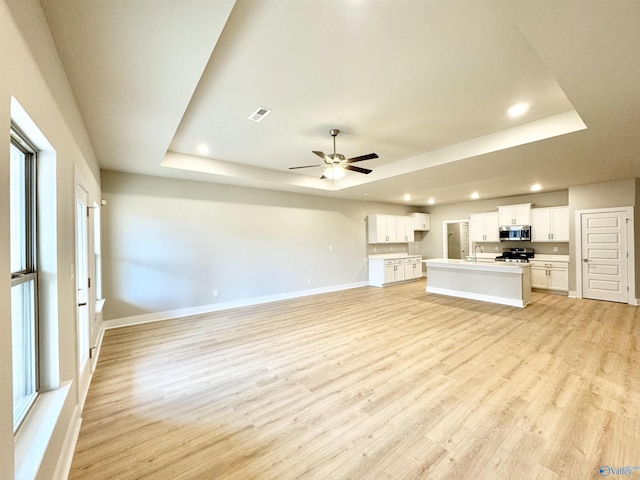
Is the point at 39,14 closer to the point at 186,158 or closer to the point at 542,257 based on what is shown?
the point at 186,158

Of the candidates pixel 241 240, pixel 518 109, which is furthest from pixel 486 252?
pixel 241 240

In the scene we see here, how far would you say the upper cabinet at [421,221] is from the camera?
9.29 meters

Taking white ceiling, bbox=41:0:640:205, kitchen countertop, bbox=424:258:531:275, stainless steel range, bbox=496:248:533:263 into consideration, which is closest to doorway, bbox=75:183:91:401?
white ceiling, bbox=41:0:640:205

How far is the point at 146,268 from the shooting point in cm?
468

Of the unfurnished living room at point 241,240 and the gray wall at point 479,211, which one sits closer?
the unfurnished living room at point 241,240

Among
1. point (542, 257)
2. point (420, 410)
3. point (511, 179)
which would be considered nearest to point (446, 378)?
point (420, 410)

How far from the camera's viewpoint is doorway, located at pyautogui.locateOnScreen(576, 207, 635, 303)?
17.7 feet

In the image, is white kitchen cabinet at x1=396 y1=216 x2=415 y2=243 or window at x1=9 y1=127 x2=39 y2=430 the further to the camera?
white kitchen cabinet at x1=396 y1=216 x2=415 y2=243

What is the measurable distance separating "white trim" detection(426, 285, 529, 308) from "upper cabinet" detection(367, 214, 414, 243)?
2.09m

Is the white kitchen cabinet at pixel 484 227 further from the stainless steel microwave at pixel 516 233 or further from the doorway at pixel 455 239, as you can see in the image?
the doorway at pixel 455 239

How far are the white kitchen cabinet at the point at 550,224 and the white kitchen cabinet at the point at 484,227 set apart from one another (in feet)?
2.87

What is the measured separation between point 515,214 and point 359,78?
22.6ft

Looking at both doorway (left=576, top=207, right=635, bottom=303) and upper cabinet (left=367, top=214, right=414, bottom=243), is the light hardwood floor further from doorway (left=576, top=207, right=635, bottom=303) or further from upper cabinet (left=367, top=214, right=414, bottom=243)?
upper cabinet (left=367, top=214, right=414, bottom=243)

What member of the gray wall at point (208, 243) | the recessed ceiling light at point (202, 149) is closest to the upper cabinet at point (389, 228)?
the gray wall at point (208, 243)
